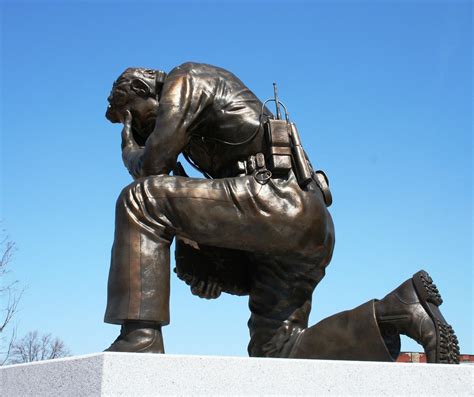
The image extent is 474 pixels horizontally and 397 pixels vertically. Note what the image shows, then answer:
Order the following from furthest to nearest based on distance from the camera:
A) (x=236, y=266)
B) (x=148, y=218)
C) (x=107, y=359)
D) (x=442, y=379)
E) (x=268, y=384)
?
(x=236, y=266) → (x=148, y=218) → (x=442, y=379) → (x=268, y=384) → (x=107, y=359)

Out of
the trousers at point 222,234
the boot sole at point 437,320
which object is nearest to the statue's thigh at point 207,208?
the trousers at point 222,234

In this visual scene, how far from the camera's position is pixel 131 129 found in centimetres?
424

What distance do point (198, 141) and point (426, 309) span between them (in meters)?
1.64

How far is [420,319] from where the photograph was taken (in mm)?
3541

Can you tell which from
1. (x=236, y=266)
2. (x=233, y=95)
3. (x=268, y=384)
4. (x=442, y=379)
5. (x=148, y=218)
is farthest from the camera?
(x=236, y=266)

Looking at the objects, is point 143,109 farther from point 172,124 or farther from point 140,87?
point 172,124

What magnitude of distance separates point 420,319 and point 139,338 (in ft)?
4.74

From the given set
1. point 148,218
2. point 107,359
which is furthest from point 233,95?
point 107,359

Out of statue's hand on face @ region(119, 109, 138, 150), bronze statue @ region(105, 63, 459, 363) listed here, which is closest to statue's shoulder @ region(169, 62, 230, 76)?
bronze statue @ region(105, 63, 459, 363)

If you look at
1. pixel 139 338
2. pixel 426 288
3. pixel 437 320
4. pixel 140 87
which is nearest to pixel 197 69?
pixel 140 87

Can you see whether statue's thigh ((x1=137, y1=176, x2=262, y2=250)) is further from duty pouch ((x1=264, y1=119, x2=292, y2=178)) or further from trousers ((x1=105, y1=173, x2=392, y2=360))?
duty pouch ((x1=264, y1=119, x2=292, y2=178))

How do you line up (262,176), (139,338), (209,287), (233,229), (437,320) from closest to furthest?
(139,338) → (437,320) → (233,229) → (262,176) → (209,287)

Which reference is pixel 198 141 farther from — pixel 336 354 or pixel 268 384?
pixel 268 384

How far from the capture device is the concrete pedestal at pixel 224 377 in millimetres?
2645
